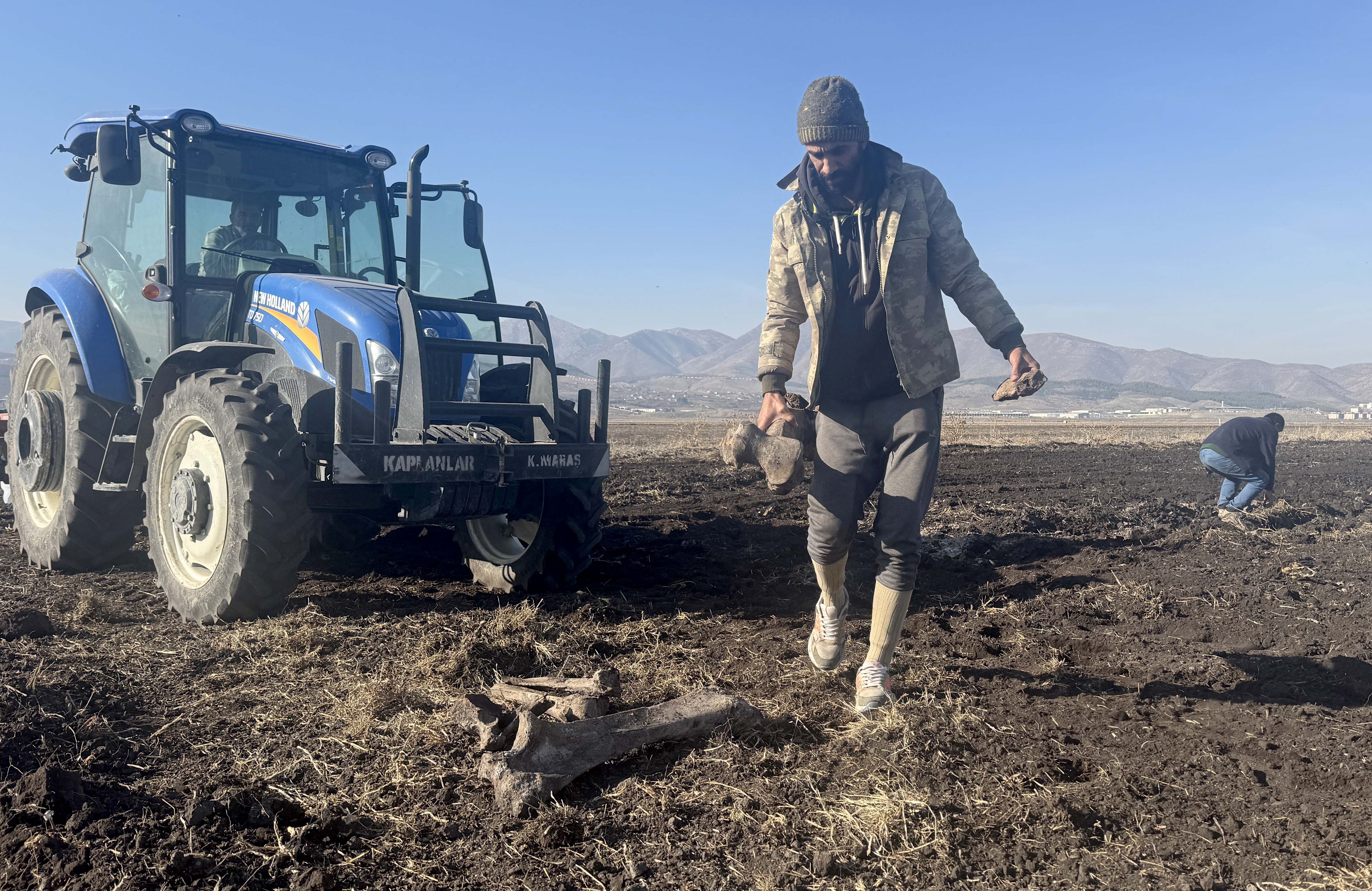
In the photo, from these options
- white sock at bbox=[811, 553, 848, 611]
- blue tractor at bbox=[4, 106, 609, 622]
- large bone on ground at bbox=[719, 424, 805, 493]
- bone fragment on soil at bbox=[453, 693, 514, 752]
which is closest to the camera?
bone fragment on soil at bbox=[453, 693, 514, 752]

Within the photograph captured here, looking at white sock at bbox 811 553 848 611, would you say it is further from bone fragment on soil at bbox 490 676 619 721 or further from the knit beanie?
the knit beanie

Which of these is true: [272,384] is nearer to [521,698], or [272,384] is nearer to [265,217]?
[265,217]

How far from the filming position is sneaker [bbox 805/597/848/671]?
356 cm

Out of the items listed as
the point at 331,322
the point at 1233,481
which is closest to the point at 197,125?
the point at 331,322

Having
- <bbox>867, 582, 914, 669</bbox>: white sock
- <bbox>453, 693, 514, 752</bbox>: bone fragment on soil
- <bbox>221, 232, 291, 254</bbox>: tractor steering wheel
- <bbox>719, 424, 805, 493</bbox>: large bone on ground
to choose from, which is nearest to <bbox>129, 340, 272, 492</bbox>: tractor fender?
<bbox>221, 232, 291, 254</bbox>: tractor steering wheel

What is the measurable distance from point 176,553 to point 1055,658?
451 cm

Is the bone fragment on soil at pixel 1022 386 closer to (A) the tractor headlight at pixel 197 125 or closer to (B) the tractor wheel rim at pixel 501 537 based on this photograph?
(B) the tractor wheel rim at pixel 501 537

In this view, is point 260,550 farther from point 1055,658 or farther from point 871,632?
point 1055,658

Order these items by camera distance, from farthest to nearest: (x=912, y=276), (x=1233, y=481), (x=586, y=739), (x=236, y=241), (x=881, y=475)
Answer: (x=1233, y=481)
(x=236, y=241)
(x=881, y=475)
(x=912, y=276)
(x=586, y=739)

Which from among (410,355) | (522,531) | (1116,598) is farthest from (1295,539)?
(410,355)

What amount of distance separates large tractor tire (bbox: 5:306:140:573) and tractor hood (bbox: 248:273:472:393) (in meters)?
1.37

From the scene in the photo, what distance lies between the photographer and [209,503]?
14.8ft

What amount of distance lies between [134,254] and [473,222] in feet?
7.01

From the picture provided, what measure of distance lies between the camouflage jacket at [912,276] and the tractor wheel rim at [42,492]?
203 inches
